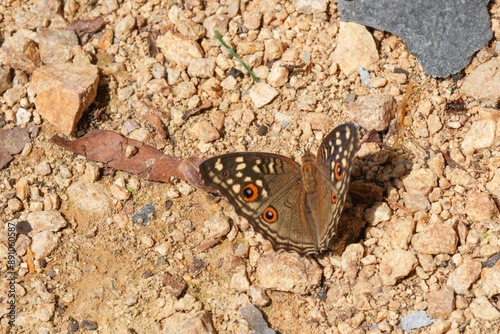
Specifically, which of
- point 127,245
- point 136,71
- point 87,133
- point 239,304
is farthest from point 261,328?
point 136,71

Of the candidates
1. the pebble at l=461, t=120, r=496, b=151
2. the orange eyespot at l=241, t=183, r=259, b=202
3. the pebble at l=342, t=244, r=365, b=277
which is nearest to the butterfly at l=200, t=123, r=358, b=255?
the orange eyespot at l=241, t=183, r=259, b=202

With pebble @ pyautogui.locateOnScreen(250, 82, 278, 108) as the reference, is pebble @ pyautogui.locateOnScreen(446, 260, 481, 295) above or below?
below

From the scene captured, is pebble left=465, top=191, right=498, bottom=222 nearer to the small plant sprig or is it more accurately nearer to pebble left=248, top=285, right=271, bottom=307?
pebble left=248, top=285, right=271, bottom=307

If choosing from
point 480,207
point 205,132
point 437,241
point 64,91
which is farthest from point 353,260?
point 64,91

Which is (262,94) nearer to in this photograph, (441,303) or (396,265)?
(396,265)

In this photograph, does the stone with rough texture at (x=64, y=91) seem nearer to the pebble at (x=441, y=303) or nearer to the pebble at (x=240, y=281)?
the pebble at (x=240, y=281)
